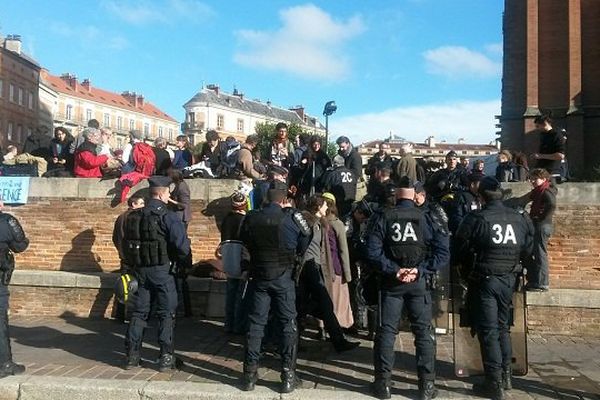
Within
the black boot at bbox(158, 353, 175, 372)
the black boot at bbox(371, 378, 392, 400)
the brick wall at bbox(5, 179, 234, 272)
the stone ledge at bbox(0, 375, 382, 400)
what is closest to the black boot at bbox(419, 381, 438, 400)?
the stone ledge at bbox(0, 375, 382, 400)

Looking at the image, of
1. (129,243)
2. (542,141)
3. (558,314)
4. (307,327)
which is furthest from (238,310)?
(542,141)

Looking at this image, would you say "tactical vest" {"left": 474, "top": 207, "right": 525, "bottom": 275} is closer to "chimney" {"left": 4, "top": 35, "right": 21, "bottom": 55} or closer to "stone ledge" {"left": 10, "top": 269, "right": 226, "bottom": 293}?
"stone ledge" {"left": 10, "top": 269, "right": 226, "bottom": 293}

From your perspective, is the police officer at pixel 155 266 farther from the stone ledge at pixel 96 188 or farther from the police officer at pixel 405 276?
the stone ledge at pixel 96 188

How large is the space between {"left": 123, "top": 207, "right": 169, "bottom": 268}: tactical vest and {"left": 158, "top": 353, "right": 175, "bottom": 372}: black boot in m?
1.04

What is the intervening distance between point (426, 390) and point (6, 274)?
15.3 feet

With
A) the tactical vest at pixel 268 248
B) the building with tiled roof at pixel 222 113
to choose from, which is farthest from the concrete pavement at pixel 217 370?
the building with tiled roof at pixel 222 113

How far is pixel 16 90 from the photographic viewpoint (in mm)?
68812

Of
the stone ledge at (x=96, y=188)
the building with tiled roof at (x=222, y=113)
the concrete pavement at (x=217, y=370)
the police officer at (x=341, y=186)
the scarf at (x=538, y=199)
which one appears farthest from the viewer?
the building with tiled roof at (x=222, y=113)

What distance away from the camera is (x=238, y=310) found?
8.16 m

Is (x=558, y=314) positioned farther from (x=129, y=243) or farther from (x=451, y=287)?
(x=129, y=243)

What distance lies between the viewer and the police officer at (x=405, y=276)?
5703mm

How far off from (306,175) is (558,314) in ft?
15.6

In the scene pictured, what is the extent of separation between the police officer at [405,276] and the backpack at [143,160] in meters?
5.80

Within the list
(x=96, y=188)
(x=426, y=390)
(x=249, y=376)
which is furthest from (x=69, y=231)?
(x=426, y=390)
